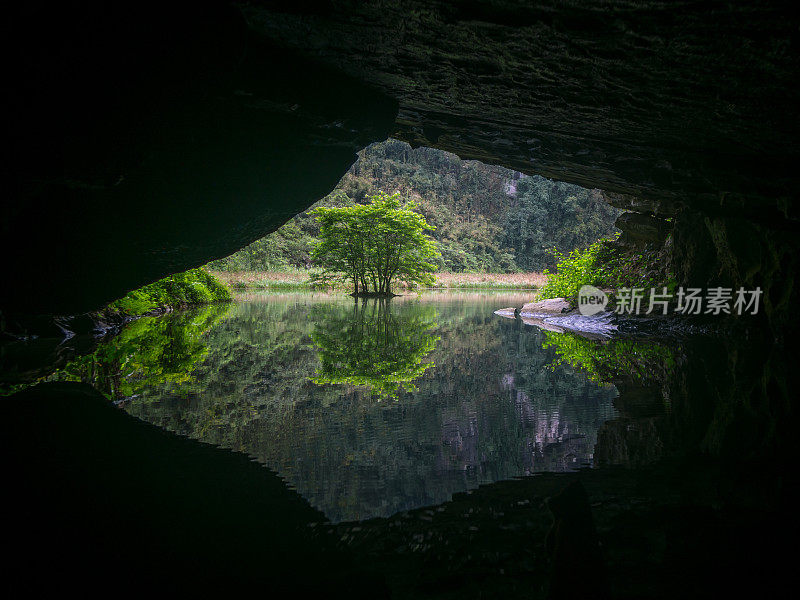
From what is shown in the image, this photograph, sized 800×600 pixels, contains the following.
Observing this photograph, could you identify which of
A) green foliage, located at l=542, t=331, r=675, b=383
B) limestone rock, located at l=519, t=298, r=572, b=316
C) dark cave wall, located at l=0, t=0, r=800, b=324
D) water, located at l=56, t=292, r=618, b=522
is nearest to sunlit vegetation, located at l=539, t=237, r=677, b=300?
limestone rock, located at l=519, t=298, r=572, b=316

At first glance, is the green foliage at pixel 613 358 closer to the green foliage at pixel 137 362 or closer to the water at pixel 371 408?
the water at pixel 371 408

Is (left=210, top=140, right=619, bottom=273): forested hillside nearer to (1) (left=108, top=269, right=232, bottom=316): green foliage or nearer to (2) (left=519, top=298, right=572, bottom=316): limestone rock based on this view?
(1) (left=108, top=269, right=232, bottom=316): green foliage

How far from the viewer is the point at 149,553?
1433 mm

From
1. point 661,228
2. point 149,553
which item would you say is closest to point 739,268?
point 661,228

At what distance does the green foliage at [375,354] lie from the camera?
377 centimetres

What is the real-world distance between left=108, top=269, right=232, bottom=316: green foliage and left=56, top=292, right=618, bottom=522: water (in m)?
4.14

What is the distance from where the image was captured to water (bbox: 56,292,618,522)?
199 centimetres

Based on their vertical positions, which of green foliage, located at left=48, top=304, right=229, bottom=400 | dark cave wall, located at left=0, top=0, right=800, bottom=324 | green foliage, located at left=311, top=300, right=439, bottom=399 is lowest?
green foliage, located at left=48, top=304, right=229, bottom=400

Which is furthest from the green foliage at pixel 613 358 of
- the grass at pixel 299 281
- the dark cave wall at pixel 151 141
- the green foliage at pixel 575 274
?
the grass at pixel 299 281

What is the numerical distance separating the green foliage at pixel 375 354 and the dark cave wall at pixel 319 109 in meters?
1.74

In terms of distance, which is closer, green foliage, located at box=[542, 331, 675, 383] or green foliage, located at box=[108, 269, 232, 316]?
green foliage, located at box=[542, 331, 675, 383]

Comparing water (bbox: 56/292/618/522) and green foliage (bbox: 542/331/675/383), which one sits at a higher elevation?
green foliage (bbox: 542/331/675/383)

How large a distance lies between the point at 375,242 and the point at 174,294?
27.4 ft

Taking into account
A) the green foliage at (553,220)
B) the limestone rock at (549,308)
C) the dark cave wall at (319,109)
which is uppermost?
the green foliage at (553,220)
